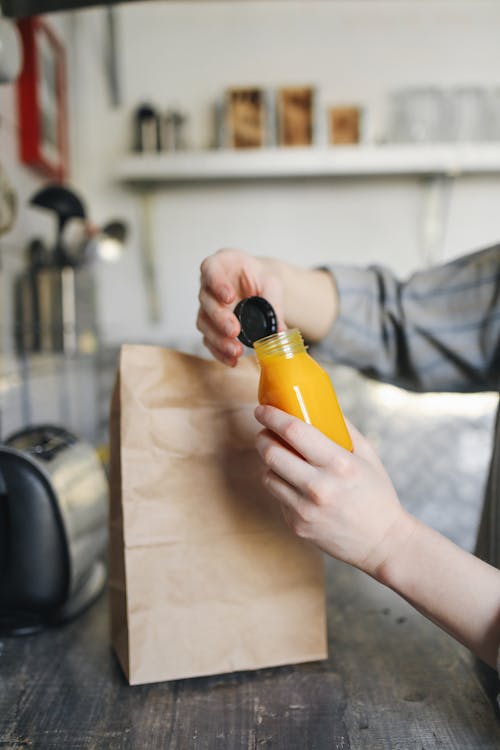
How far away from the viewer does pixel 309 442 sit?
0.49m

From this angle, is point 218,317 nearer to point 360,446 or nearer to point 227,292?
point 227,292

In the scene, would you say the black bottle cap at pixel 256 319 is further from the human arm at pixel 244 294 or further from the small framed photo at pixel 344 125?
the small framed photo at pixel 344 125

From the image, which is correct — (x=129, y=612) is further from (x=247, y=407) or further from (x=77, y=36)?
(x=77, y=36)

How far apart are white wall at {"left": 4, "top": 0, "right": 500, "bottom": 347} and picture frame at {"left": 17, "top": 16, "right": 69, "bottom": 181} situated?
0.23 metres

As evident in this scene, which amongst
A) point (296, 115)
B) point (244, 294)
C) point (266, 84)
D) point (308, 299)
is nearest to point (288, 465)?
point (244, 294)

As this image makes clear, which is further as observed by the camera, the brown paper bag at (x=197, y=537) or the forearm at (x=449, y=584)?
the brown paper bag at (x=197, y=537)

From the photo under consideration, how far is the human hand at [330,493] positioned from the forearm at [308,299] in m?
0.35

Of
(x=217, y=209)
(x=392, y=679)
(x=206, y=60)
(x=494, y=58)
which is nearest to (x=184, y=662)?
(x=392, y=679)

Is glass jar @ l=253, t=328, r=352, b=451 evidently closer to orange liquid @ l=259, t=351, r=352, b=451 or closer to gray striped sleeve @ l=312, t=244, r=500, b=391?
orange liquid @ l=259, t=351, r=352, b=451

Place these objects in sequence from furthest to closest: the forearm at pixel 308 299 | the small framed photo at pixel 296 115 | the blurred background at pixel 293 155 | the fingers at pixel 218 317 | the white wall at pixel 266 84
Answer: the white wall at pixel 266 84
the small framed photo at pixel 296 115
the blurred background at pixel 293 155
the forearm at pixel 308 299
the fingers at pixel 218 317

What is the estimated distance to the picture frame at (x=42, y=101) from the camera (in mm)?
1979

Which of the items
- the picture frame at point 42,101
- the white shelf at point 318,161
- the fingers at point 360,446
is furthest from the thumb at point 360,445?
the white shelf at point 318,161

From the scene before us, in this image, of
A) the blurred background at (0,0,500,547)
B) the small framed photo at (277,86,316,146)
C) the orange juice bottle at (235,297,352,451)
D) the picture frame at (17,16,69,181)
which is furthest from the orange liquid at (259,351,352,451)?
the small framed photo at (277,86,316,146)

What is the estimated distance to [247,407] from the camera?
0.67 metres
